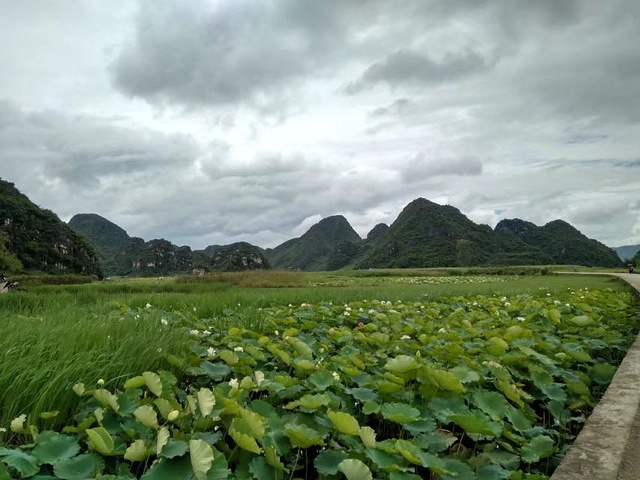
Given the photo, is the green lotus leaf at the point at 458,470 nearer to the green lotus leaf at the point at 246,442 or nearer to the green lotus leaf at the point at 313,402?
the green lotus leaf at the point at 313,402

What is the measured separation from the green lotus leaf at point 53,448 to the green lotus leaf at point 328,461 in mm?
935

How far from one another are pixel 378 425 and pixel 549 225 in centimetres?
11611

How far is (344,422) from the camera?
1787 mm

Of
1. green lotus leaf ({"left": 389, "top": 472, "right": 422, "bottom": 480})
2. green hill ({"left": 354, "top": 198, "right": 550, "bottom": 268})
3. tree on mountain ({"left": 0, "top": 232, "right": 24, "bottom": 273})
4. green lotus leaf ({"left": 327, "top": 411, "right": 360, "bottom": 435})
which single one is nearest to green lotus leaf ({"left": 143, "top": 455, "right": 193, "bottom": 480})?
green lotus leaf ({"left": 327, "top": 411, "right": 360, "bottom": 435})

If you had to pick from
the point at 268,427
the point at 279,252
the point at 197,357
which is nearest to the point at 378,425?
the point at 268,427

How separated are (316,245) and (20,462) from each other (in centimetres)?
13530

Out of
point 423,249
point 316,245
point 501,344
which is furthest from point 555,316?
point 316,245

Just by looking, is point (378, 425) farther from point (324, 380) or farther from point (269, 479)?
point (269, 479)

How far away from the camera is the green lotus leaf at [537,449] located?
6.53 feet

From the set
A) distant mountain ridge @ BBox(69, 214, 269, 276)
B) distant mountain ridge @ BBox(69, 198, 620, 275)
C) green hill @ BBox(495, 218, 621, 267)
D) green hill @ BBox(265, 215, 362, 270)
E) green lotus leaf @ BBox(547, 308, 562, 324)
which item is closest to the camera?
green lotus leaf @ BBox(547, 308, 562, 324)

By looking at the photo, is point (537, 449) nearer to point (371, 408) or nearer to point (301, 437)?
point (371, 408)

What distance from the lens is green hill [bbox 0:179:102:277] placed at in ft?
179

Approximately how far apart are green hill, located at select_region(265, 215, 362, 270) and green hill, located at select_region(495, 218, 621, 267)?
41.4m

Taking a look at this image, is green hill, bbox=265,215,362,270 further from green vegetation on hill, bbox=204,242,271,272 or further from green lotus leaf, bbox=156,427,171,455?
green lotus leaf, bbox=156,427,171,455
